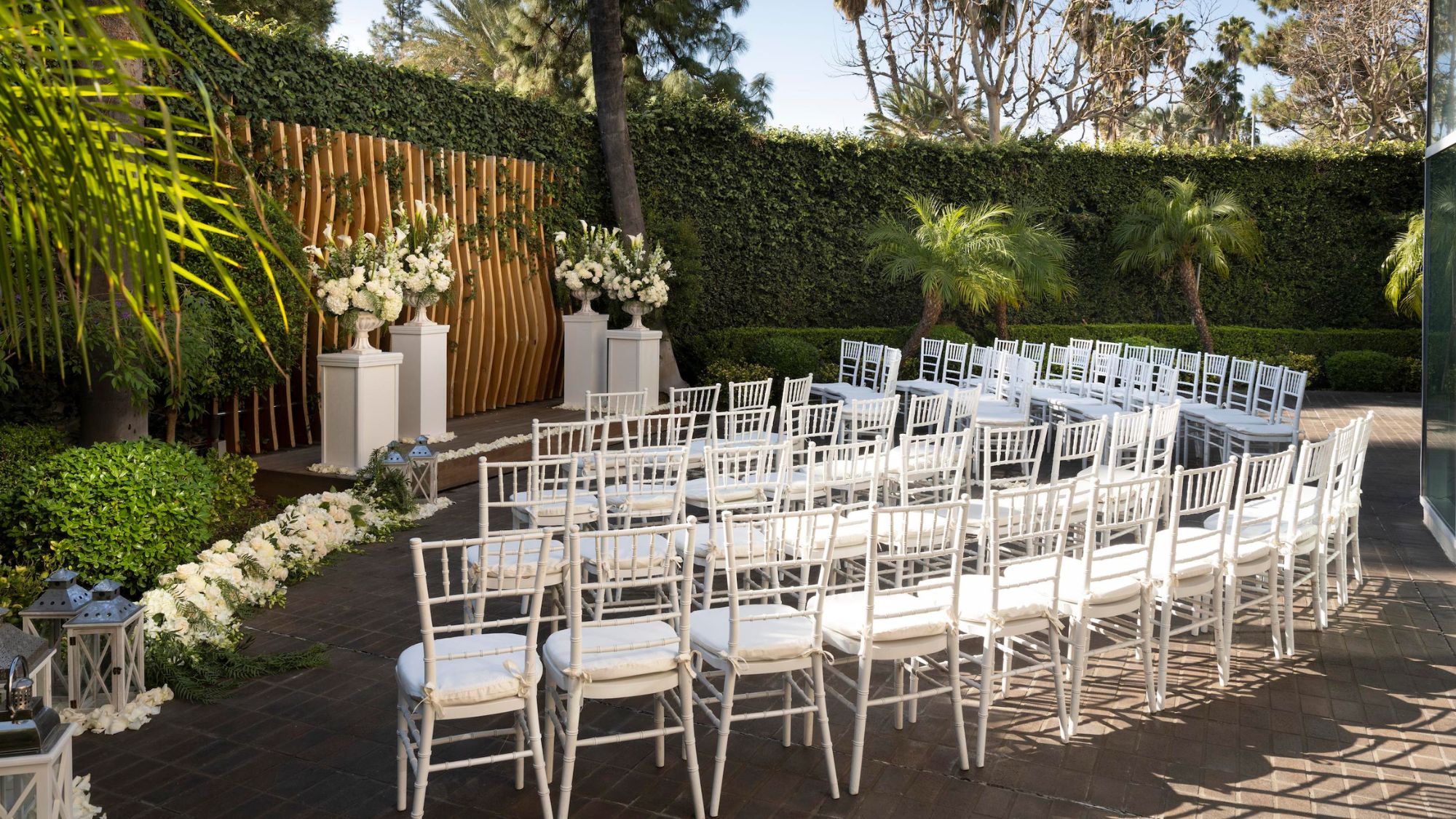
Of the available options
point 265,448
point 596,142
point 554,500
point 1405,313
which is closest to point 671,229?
point 596,142

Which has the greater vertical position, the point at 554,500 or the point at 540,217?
the point at 540,217

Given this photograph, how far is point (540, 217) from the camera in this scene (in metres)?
12.4

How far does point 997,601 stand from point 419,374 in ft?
20.8

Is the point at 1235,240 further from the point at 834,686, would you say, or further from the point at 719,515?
the point at 834,686

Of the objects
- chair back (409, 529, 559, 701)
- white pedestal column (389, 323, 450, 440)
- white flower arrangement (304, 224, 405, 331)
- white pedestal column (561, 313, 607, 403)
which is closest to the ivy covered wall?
white pedestal column (561, 313, 607, 403)

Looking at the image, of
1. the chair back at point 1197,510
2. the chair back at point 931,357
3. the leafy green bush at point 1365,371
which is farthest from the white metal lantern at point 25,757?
the leafy green bush at point 1365,371

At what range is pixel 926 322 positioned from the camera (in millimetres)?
13805

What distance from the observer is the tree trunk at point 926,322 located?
44.4 ft

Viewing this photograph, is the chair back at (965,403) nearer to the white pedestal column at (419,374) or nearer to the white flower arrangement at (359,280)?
the white flower arrangement at (359,280)

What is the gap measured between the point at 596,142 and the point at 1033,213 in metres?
6.82

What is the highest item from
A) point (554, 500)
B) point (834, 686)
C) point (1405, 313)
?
point (1405, 313)

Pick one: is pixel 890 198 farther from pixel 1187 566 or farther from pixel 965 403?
pixel 1187 566

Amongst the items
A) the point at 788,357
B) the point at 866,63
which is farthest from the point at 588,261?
the point at 866,63

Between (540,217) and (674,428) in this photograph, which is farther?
(540,217)
